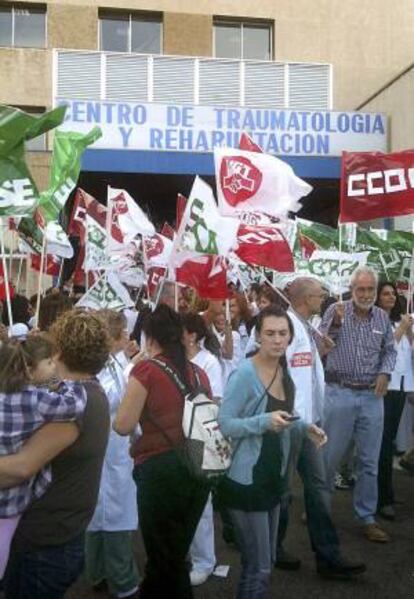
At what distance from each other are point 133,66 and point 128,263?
12.7 m

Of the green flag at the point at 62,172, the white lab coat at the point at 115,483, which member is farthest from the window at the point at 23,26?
the white lab coat at the point at 115,483

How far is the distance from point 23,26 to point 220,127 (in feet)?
27.9

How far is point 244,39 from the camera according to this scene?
25312 millimetres

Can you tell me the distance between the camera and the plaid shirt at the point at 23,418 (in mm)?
2867

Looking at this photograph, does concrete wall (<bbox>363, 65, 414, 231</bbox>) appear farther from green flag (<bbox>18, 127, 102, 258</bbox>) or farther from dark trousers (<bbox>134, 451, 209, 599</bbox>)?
dark trousers (<bbox>134, 451, 209, 599</bbox>)

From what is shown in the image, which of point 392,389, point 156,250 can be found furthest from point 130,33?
point 392,389

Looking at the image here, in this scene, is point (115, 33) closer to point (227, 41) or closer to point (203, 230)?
point (227, 41)

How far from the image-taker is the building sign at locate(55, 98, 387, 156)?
1958 centimetres

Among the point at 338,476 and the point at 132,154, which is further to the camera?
the point at 132,154

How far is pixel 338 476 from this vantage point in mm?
7672

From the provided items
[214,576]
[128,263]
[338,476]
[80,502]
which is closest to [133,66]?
[128,263]

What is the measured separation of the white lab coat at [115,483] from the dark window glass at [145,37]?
21.7 m

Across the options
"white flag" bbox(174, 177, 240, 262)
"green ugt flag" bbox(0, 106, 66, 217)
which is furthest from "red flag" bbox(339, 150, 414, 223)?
"green ugt flag" bbox(0, 106, 66, 217)

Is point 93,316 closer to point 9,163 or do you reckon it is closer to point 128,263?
point 9,163
